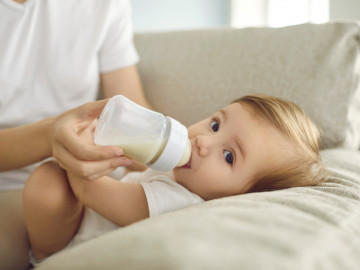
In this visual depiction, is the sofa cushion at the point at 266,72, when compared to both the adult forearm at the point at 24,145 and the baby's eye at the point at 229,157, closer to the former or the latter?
the baby's eye at the point at 229,157

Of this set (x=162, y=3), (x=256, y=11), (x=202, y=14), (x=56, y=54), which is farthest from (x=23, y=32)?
(x=256, y=11)

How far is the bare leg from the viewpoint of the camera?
0.70 metres

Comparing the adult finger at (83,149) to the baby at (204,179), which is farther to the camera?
the baby at (204,179)

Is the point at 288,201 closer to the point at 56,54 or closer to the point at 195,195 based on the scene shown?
the point at 195,195

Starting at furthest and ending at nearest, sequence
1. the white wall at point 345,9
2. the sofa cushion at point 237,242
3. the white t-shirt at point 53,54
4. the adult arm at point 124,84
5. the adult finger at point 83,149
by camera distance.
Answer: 1. the white wall at point 345,9
2. the adult arm at point 124,84
3. the white t-shirt at point 53,54
4. the adult finger at point 83,149
5. the sofa cushion at point 237,242

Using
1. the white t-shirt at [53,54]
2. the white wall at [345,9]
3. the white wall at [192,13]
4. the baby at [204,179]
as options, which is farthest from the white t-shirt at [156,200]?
the white wall at [345,9]

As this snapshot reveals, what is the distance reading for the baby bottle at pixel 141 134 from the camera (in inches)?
22.7

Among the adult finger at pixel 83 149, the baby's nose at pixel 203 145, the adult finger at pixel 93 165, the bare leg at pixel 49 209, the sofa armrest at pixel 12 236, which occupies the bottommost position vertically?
the sofa armrest at pixel 12 236

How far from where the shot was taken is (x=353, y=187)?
0.65 metres

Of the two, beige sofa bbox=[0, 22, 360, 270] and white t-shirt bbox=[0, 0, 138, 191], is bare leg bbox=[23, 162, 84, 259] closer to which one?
beige sofa bbox=[0, 22, 360, 270]

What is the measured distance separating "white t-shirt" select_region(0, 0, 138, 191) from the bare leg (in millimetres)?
252

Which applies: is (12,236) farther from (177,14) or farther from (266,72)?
(177,14)

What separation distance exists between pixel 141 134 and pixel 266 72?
57 cm

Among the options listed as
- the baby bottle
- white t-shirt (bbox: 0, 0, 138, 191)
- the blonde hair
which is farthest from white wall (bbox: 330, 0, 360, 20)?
the baby bottle
